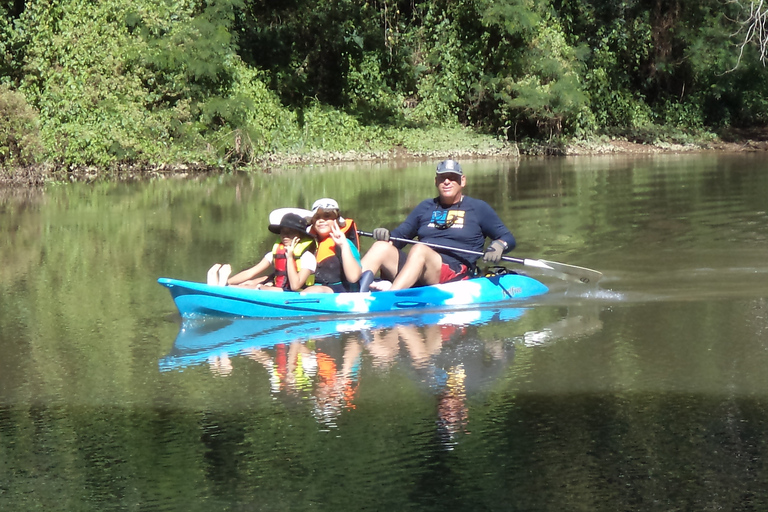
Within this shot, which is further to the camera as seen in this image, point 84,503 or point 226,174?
point 226,174

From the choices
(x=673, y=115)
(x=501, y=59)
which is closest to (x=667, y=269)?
(x=501, y=59)

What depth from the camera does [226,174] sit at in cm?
2588

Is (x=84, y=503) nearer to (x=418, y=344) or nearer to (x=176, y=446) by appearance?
(x=176, y=446)

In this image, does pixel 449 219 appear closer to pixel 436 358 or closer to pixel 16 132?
pixel 436 358

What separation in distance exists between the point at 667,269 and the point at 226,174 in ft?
53.5

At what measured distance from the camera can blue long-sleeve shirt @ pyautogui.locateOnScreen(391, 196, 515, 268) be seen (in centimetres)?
984

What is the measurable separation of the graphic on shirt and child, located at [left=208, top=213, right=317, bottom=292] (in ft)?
3.87

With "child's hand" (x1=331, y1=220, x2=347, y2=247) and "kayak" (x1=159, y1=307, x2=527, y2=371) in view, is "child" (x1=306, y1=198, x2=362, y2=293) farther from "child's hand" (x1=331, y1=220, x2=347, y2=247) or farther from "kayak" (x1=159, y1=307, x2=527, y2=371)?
"kayak" (x1=159, y1=307, x2=527, y2=371)

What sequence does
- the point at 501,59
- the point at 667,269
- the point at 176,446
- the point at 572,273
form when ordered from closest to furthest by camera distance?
the point at 176,446
the point at 572,273
the point at 667,269
the point at 501,59

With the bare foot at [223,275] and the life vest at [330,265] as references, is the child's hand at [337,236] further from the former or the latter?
the bare foot at [223,275]

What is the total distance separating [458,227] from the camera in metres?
9.88

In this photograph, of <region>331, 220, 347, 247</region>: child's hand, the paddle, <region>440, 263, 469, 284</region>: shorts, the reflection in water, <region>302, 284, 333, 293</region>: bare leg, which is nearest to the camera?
the reflection in water

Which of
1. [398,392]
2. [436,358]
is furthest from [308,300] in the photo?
[398,392]

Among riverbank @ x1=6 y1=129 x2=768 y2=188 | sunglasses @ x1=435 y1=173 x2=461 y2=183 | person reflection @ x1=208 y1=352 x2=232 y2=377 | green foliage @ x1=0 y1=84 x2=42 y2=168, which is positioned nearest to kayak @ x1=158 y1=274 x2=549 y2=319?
sunglasses @ x1=435 y1=173 x2=461 y2=183
